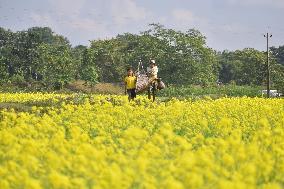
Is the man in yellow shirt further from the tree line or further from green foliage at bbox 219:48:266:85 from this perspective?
green foliage at bbox 219:48:266:85

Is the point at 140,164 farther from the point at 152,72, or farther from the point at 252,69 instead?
the point at 252,69

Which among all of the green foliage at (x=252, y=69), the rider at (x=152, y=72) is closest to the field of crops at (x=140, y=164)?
the rider at (x=152, y=72)

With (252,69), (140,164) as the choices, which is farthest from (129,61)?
(140,164)

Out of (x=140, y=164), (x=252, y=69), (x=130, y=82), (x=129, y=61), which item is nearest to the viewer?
(x=140, y=164)

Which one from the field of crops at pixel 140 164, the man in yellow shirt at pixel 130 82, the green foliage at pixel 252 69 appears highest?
the green foliage at pixel 252 69

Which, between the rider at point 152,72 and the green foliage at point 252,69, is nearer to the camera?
the rider at point 152,72

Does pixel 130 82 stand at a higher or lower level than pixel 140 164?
higher

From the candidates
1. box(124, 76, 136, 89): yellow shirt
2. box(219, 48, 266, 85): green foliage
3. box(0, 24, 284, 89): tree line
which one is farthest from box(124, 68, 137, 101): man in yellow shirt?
box(219, 48, 266, 85): green foliage

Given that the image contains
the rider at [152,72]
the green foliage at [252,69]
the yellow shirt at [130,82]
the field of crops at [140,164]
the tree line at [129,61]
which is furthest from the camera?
the green foliage at [252,69]

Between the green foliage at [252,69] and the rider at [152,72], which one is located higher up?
the green foliage at [252,69]

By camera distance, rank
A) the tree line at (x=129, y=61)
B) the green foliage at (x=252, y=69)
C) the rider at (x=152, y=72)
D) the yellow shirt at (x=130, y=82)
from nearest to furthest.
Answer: the rider at (x=152, y=72)
the yellow shirt at (x=130, y=82)
the tree line at (x=129, y=61)
the green foliage at (x=252, y=69)

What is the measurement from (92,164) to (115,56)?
190 ft

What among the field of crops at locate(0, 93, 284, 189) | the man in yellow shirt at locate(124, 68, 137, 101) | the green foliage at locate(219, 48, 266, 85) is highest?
the green foliage at locate(219, 48, 266, 85)

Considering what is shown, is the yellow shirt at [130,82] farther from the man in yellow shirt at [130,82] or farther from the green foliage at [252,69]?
the green foliage at [252,69]
